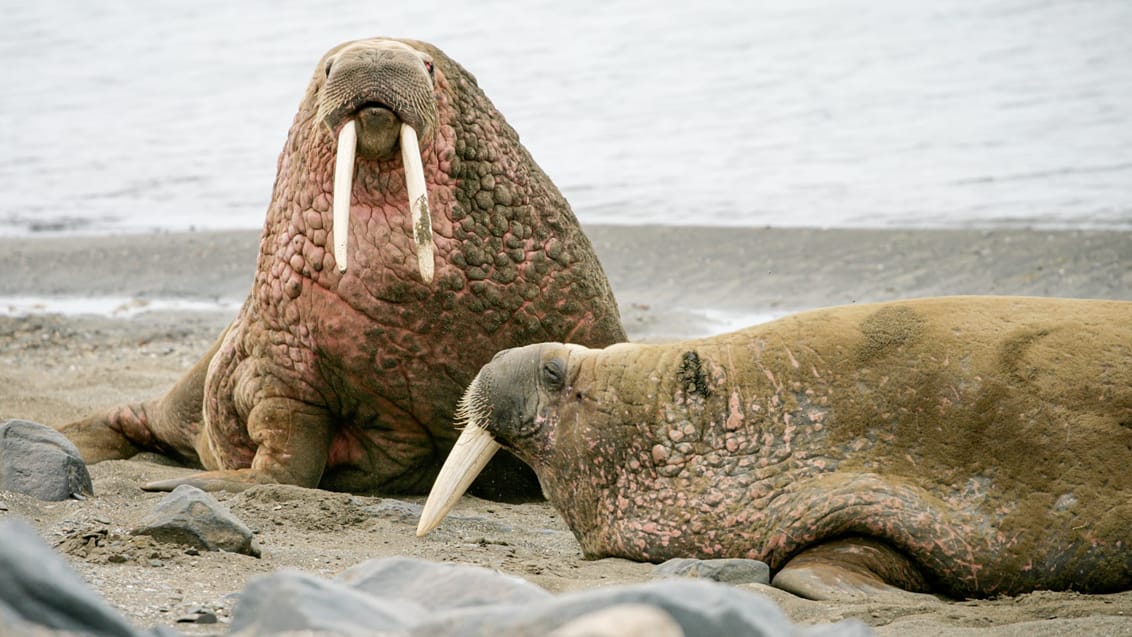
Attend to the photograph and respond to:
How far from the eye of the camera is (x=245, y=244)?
1344cm

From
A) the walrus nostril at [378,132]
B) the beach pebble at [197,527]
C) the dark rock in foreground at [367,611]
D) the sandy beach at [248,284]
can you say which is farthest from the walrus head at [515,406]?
the dark rock in foreground at [367,611]

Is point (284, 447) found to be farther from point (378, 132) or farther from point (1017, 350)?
point (1017, 350)

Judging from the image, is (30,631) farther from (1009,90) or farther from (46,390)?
(1009,90)

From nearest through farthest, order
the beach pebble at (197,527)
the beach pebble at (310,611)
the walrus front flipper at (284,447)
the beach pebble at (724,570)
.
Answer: the beach pebble at (310,611) → the beach pebble at (724,570) → the beach pebble at (197,527) → the walrus front flipper at (284,447)

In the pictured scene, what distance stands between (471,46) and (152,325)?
15.0 metres

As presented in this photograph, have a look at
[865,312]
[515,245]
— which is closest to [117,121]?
[515,245]

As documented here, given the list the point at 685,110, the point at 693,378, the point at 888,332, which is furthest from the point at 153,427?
the point at 685,110

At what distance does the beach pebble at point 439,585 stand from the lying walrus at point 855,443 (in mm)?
1415

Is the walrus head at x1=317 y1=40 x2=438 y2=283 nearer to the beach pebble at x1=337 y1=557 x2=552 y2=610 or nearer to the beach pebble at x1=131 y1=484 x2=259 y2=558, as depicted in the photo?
the beach pebble at x1=131 y1=484 x2=259 y2=558

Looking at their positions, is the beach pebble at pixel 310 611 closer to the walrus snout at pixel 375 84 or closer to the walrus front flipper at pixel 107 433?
the walrus snout at pixel 375 84

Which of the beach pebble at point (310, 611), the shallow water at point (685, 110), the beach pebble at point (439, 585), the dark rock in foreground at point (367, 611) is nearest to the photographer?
the dark rock in foreground at point (367, 611)

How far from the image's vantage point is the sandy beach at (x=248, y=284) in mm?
3707

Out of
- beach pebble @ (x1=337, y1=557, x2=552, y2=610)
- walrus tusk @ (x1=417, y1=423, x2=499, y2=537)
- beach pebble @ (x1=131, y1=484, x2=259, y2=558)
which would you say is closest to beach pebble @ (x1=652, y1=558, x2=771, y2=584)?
walrus tusk @ (x1=417, y1=423, x2=499, y2=537)

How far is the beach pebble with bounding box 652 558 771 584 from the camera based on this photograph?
3936 mm
